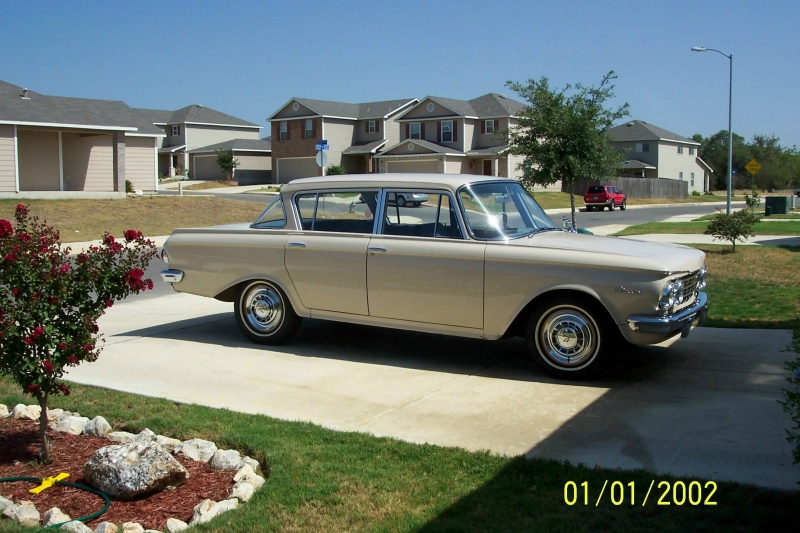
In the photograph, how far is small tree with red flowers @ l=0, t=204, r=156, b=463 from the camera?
16.0 feet

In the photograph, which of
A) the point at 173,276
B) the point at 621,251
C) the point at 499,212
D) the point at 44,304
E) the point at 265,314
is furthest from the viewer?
the point at 173,276

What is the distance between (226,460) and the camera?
16.5ft

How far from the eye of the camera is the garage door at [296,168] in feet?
204

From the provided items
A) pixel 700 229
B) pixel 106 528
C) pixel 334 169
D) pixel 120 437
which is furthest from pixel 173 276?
pixel 334 169

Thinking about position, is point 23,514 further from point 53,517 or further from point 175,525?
point 175,525

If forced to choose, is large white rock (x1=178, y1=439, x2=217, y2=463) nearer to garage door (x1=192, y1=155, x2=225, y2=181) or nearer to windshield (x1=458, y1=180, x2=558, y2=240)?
windshield (x1=458, y1=180, x2=558, y2=240)

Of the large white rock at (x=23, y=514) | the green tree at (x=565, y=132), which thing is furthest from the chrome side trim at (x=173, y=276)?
the green tree at (x=565, y=132)

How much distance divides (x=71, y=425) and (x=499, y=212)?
4.13 m

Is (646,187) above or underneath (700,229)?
above

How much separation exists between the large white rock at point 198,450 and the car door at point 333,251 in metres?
2.77

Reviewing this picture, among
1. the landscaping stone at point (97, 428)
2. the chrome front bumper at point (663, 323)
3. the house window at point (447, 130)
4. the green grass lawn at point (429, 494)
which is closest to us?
the green grass lawn at point (429, 494)

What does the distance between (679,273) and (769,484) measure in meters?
2.49
